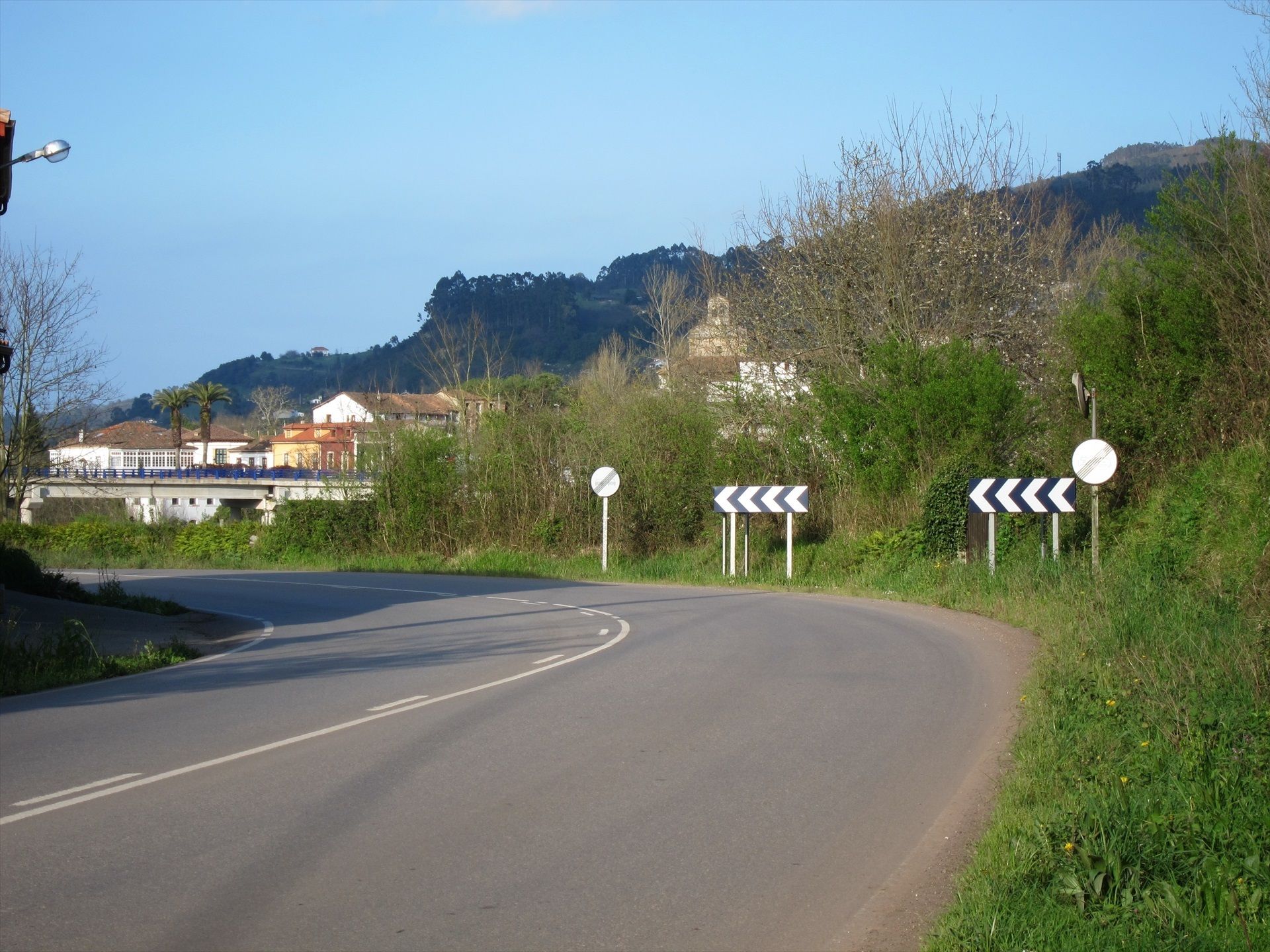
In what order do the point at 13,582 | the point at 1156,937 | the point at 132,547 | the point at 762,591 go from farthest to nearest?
the point at 132,547 → the point at 762,591 → the point at 13,582 → the point at 1156,937

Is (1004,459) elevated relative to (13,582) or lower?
elevated

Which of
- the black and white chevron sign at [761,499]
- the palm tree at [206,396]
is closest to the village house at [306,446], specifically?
the palm tree at [206,396]

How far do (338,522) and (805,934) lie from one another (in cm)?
3483

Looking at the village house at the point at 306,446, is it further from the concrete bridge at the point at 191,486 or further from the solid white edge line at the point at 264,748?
the solid white edge line at the point at 264,748

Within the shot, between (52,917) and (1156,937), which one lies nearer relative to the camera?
(1156,937)

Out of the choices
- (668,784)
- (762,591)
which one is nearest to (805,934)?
(668,784)

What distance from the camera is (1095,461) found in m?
18.5

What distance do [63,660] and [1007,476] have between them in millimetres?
19183

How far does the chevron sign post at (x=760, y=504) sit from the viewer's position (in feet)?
86.0

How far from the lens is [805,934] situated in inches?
201

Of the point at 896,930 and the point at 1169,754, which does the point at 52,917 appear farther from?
the point at 1169,754

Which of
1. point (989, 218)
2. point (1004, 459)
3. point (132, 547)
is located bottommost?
point (132, 547)

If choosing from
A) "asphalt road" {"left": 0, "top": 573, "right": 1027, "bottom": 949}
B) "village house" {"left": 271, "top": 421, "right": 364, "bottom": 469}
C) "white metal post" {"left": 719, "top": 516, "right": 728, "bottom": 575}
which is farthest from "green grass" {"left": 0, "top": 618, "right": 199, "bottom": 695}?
"village house" {"left": 271, "top": 421, "right": 364, "bottom": 469}

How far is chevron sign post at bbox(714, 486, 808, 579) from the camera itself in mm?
26203
